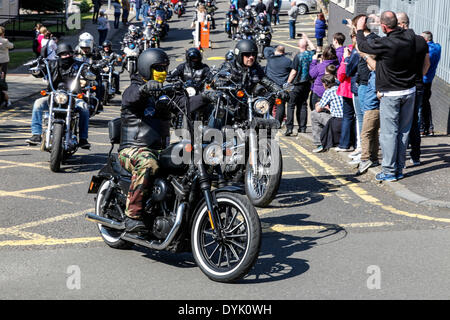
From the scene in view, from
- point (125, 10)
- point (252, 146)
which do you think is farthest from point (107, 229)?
point (125, 10)

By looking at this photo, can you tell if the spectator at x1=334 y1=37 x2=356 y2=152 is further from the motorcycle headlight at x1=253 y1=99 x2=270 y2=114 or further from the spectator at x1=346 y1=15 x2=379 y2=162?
the motorcycle headlight at x1=253 y1=99 x2=270 y2=114

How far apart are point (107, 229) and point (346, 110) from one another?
6.11 metres

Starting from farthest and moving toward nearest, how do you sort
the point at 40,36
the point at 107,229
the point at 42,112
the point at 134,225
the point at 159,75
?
the point at 40,36, the point at 42,112, the point at 107,229, the point at 159,75, the point at 134,225

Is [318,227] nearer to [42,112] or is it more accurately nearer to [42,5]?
[42,112]

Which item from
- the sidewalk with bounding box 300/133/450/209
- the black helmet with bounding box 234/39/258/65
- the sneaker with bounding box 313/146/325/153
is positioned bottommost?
the sneaker with bounding box 313/146/325/153

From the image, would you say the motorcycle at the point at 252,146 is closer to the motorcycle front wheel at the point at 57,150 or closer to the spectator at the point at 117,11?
the motorcycle front wheel at the point at 57,150

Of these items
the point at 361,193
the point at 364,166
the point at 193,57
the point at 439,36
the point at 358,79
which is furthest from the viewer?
the point at 439,36

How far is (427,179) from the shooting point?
34.6 feet

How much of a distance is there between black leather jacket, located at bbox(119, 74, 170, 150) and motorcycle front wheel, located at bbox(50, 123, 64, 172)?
4.55 m

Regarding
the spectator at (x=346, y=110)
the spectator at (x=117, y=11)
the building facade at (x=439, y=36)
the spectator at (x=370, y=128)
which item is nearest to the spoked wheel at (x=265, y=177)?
the spectator at (x=370, y=128)

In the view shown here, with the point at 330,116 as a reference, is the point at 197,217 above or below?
below

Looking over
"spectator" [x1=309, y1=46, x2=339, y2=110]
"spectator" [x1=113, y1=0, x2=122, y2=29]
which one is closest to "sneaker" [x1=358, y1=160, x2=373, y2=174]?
"spectator" [x1=309, y1=46, x2=339, y2=110]

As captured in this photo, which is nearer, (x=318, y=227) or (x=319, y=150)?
(x=318, y=227)

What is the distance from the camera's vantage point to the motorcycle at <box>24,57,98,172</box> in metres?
11.8
